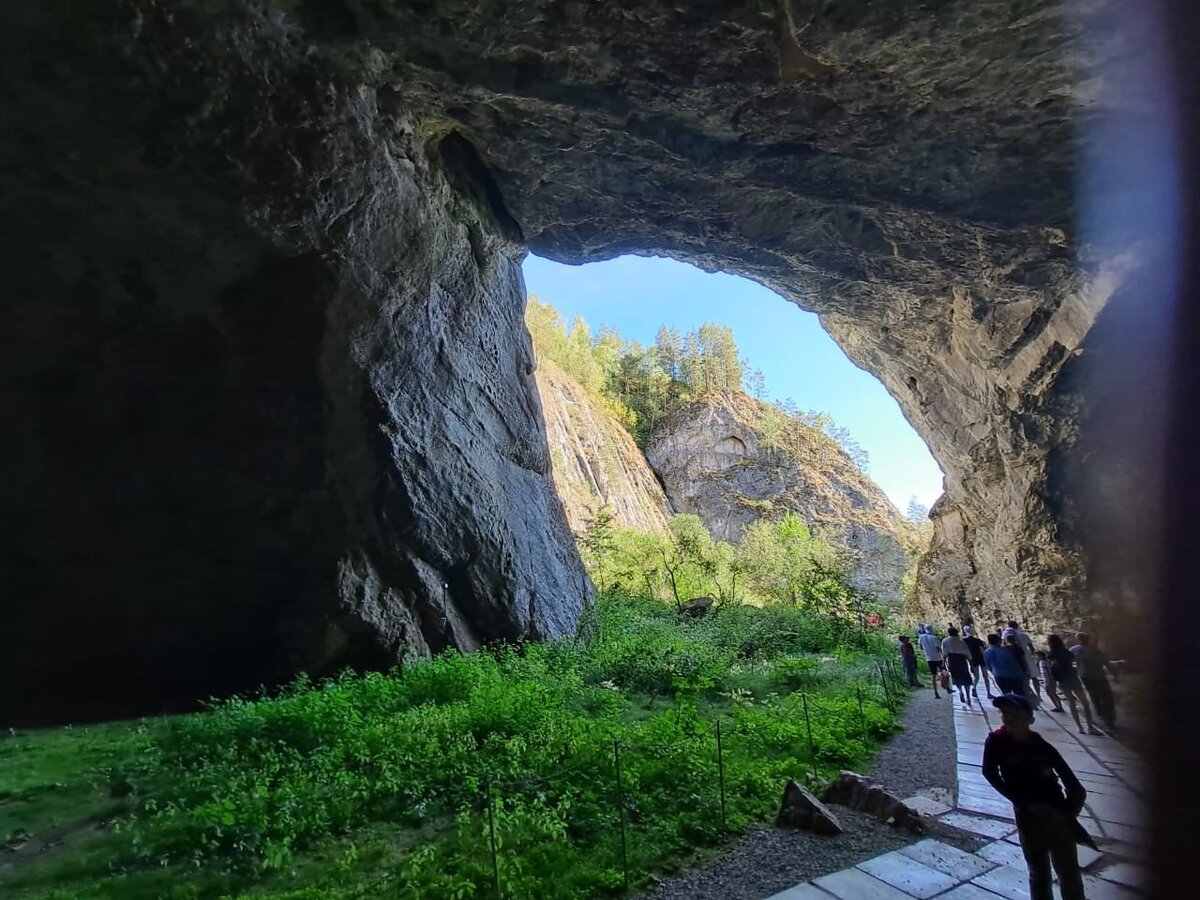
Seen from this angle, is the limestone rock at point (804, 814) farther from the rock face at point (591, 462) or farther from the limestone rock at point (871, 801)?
the rock face at point (591, 462)

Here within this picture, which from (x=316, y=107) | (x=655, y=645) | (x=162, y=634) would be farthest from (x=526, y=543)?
(x=316, y=107)

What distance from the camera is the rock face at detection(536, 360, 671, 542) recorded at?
35.1 meters

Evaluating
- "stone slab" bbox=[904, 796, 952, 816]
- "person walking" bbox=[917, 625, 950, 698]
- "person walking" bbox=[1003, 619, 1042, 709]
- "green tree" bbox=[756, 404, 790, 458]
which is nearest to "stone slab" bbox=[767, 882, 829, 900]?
"stone slab" bbox=[904, 796, 952, 816]

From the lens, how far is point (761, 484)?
54.9 meters

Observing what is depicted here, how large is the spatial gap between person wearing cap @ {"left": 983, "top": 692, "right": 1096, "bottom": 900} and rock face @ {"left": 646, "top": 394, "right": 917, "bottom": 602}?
48170 millimetres

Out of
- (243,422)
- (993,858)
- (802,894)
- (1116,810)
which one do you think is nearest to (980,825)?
(993,858)

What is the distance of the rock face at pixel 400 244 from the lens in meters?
6.86

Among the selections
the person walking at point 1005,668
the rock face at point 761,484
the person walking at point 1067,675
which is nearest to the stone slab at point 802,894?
the person walking at point 1005,668

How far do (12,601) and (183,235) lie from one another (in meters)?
7.02

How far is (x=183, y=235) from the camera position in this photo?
847 cm

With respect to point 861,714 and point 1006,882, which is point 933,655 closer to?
point 861,714

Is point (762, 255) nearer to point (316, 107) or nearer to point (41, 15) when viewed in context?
point (316, 107)

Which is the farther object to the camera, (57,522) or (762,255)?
(762,255)

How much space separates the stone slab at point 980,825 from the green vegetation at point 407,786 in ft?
5.08
